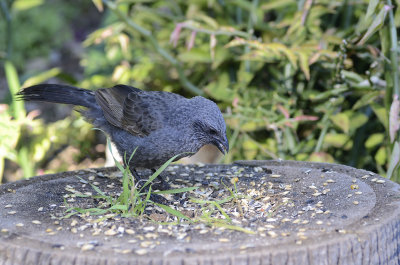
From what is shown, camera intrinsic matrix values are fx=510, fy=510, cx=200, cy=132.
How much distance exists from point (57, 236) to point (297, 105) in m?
3.13

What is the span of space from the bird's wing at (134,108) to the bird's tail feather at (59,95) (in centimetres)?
13

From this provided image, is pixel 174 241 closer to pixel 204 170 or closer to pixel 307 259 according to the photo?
pixel 307 259

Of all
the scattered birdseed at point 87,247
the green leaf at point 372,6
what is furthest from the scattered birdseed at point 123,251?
the green leaf at point 372,6

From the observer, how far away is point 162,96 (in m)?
3.46

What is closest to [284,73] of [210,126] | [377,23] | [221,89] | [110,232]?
[221,89]

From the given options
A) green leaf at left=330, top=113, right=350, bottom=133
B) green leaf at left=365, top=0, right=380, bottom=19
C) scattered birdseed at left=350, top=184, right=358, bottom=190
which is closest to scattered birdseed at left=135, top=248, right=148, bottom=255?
scattered birdseed at left=350, top=184, right=358, bottom=190

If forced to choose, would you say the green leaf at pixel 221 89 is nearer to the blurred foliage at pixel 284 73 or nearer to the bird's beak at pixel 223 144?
the blurred foliage at pixel 284 73

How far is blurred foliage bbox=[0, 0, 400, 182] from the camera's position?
14.5 ft

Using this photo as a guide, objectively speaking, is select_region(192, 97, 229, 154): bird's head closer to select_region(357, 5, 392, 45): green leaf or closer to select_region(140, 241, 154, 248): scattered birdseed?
select_region(140, 241, 154, 248): scattered birdseed

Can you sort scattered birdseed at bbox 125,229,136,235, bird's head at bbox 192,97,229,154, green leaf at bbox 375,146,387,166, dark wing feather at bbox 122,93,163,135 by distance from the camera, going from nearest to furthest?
scattered birdseed at bbox 125,229,136,235 → bird's head at bbox 192,97,229,154 → dark wing feather at bbox 122,93,163,135 → green leaf at bbox 375,146,387,166

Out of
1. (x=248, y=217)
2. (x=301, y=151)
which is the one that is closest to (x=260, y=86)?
(x=301, y=151)

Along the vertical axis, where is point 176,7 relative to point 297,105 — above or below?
above

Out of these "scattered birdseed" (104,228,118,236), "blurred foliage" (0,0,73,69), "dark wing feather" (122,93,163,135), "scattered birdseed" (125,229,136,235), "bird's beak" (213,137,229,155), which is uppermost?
"blurred foliage" (0,0,73,69)

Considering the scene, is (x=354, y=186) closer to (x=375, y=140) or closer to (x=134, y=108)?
(x=134, y=108)
